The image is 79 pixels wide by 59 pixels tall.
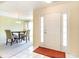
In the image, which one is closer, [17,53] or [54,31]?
[17,53]

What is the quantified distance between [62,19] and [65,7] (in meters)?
0.54

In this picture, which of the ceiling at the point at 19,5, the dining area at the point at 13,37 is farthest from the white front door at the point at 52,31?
the dining area at the point at 13,37

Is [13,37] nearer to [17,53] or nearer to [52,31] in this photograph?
[17,53]

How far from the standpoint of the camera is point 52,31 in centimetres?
496

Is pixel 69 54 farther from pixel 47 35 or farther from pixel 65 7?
pixel 65 7

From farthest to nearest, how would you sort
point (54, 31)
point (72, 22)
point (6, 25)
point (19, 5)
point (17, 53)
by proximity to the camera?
point (6, 25) → point (54, 31) → point (19, 5) → point (17, 53) → point (72, 22)

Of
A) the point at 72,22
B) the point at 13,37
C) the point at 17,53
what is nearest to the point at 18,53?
the point at 17,53

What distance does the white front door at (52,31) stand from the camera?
4742 mm

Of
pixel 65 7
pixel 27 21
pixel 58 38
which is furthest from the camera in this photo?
pixel 27 21

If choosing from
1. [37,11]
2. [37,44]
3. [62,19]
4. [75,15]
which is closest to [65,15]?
[62,19]

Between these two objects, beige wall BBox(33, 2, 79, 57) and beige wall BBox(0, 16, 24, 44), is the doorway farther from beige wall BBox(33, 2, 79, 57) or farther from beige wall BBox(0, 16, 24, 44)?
beige wall BBox(0, 16, 24, 44)

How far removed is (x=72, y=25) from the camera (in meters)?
4.08

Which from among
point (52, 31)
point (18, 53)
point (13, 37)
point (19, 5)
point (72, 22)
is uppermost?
point (19, 5)

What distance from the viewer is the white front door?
474 cm
